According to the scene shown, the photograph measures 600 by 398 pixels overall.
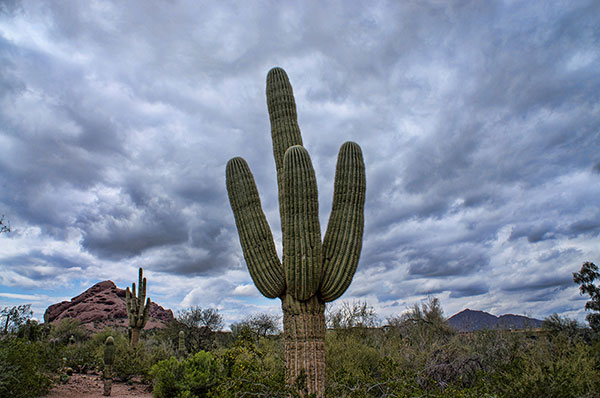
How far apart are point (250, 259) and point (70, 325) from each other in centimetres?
2563

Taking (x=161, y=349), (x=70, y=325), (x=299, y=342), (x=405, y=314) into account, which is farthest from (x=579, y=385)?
(x=70, y=325)

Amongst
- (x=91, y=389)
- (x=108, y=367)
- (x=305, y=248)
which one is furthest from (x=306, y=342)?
(x=91, y=389)

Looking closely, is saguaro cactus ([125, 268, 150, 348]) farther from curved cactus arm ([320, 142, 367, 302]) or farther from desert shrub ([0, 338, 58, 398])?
curved cactus arm ([320, 142, 367, 302])

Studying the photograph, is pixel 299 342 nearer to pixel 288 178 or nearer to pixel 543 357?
pixel 288 178

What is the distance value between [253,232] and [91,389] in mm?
8392

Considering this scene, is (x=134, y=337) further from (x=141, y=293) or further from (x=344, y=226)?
(x=344, y=226)

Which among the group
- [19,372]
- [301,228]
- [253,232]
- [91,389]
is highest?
[253,232]

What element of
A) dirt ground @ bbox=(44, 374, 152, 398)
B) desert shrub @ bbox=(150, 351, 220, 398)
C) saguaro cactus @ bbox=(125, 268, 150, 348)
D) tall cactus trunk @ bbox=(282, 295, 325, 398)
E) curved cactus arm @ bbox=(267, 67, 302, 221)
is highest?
curved cactus arm @ bbox=(267, 67, 302, 221)

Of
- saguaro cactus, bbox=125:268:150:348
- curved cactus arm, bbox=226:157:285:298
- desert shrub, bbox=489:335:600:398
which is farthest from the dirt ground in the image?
desert shrub, bbox=489:335:600:398

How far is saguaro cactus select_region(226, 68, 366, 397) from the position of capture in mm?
6527

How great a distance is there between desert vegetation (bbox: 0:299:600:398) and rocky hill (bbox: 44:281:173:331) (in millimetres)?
21075

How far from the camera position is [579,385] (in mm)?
6363

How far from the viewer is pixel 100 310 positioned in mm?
38125

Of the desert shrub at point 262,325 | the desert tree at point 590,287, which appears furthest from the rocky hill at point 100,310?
the desert tree at point 590,287
